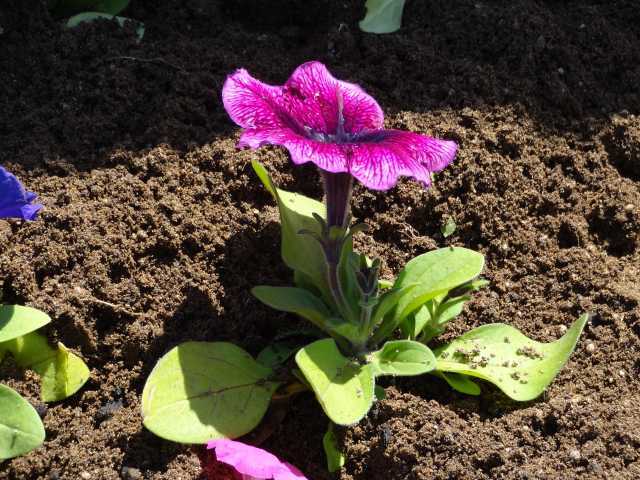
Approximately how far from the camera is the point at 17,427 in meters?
2.03

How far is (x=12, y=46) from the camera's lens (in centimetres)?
303

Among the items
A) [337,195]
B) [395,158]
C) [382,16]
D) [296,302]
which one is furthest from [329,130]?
[382,16]

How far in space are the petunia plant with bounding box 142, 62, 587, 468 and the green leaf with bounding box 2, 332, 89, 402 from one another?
286mm

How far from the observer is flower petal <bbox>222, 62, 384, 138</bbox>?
6.68ft

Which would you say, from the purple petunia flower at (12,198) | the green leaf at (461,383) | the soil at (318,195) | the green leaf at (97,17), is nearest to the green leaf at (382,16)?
the soil at (318,195)

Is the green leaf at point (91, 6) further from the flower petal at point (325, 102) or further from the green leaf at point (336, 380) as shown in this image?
the green leaf at point (336, 380)

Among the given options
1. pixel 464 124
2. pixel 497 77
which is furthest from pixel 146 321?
pixel 497 77

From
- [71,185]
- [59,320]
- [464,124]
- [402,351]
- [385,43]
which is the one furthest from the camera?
[385,43]

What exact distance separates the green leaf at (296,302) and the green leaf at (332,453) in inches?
11.5

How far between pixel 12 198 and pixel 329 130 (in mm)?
856

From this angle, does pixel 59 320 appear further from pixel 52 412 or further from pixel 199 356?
pixel 199 356

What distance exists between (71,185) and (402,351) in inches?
47.8

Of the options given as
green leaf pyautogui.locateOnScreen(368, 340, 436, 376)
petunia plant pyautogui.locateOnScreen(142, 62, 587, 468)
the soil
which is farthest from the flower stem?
the soil

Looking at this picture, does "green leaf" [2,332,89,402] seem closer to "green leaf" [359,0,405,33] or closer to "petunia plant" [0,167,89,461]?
"petunia plant" [0,167,89,461]
